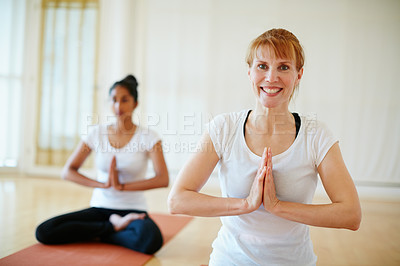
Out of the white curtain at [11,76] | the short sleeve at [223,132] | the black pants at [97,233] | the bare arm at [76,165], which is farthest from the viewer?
the white curtain at [11,76]

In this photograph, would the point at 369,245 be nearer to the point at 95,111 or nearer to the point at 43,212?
the point at 43,212

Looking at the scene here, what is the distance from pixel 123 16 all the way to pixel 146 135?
9.67 ft

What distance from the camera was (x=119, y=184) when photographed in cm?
220

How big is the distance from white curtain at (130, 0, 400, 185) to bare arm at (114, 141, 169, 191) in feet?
7.45

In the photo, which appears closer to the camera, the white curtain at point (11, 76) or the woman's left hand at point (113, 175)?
the woman's left hand at point (113, 175)

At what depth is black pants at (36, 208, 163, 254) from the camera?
2.08m

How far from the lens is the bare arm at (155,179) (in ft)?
7.25

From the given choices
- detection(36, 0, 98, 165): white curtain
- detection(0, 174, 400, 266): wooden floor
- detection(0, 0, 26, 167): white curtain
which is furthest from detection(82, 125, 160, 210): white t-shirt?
detection(0, 0, 26, 167): white curtain

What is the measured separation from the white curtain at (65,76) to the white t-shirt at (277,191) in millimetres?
4009

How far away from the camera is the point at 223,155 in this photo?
1265mm

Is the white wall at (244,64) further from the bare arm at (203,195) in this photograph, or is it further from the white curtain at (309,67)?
the bare arm at (203,195)

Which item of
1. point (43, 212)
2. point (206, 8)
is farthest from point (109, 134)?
point (206, 8)

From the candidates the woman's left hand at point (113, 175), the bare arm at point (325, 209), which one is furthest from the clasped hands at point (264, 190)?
the woman's left hand at point (113, 175)

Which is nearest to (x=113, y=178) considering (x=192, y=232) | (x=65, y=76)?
(x=192, y=232)
